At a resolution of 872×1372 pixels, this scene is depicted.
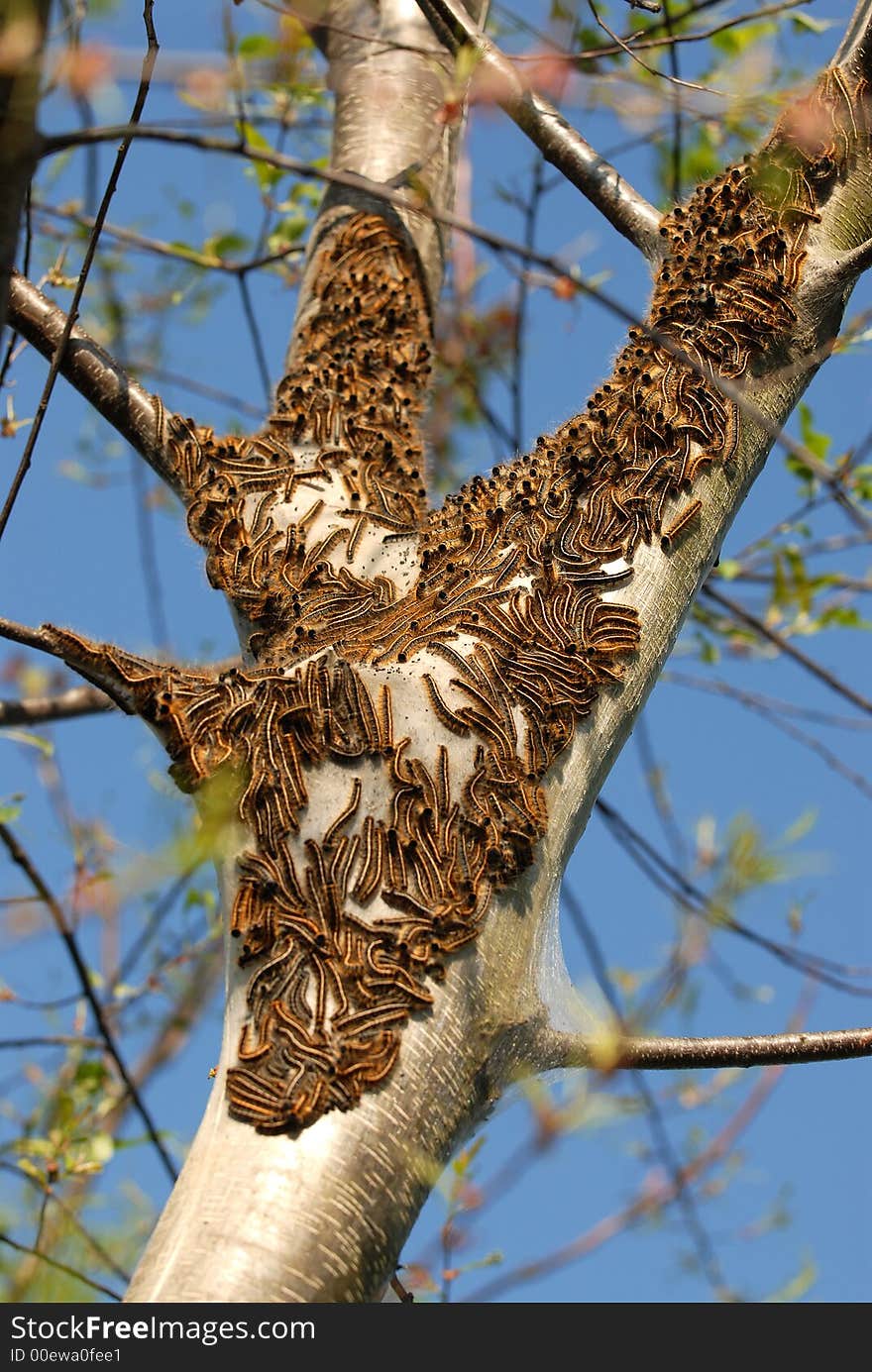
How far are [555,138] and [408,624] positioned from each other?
50.7 inches

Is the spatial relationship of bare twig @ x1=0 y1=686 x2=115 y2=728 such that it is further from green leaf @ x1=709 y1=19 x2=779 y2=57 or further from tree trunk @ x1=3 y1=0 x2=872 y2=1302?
green leaf @ x1=709 y1=19 x2=779 y2=57

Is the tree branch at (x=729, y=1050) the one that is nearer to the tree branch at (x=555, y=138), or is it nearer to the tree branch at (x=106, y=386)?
the tree branch at (x=106, y=386)

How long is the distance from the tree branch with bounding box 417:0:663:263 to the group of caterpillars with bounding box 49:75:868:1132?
0.19 meters

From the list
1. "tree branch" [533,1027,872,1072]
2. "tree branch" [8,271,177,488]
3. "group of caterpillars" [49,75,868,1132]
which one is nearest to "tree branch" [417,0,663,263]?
"group of caterpillars" [49,75,868,1132]

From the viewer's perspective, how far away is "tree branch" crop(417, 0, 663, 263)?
2719 mm

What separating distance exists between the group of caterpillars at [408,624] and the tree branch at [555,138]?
0.19 meters

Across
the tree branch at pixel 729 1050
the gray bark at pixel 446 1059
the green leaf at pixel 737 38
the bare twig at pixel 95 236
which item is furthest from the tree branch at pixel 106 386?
the green leaf at pixel 737 38

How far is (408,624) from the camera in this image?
7.16ft

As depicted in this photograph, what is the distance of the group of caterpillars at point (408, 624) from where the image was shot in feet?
5.77
